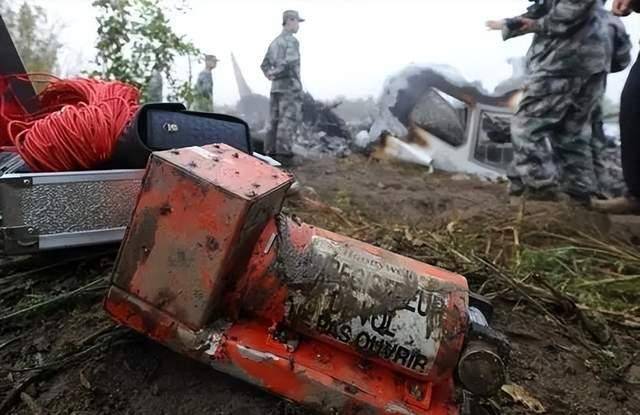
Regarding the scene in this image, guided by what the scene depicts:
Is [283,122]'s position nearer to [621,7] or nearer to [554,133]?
[554,133]

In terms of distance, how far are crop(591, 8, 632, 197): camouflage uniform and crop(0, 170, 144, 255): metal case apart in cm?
333

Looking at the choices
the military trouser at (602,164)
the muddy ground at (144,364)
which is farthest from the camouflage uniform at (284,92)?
the muddy ground at (144,364)

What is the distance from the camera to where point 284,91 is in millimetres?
6227

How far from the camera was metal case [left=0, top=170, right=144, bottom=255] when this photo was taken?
131 centimetres

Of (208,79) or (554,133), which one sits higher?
(554,133)

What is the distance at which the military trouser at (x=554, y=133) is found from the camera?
376 cm

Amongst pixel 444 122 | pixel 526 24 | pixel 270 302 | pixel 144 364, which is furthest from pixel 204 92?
pixel 270 302

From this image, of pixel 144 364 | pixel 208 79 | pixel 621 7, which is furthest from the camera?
pixel 208 79

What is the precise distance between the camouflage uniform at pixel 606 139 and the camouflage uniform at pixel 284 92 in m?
3.09

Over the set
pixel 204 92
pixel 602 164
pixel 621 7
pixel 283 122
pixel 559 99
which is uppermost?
pixel 621 7

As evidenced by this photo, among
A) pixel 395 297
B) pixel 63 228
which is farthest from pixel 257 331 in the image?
pixel 63 228

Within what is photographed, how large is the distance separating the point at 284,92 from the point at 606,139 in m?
3.35

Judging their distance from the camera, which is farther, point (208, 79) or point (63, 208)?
point (208, 79)

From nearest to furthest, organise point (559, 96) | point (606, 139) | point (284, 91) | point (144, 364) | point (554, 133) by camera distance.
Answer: point (144, 364) → point (559, 96) → point (554, 133) → point (606, 139) → point (284, 91)
